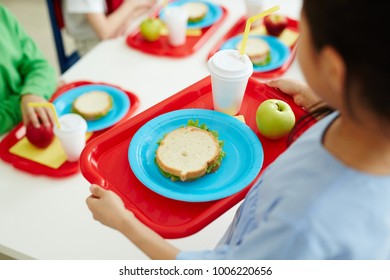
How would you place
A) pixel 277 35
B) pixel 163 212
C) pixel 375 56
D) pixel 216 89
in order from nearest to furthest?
pixel 375 56 → pixel 163 212 → pixel 216 89 → pixel 277 35

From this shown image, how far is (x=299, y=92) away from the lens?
95 cm

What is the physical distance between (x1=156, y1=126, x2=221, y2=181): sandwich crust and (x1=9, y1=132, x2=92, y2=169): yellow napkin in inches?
13.3

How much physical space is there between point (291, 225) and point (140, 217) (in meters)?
0.33

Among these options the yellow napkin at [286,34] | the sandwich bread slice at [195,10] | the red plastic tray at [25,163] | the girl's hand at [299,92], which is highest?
the girl's hand at [299,92]

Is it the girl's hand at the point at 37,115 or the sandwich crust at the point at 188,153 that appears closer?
the sandwich crust at the point at 188,153

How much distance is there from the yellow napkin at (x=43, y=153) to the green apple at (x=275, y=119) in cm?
51

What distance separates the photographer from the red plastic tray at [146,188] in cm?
76

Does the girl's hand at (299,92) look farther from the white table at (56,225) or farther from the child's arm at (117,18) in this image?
the child's arm at (117,18)

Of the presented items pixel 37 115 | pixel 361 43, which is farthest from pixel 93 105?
pixel 361 43

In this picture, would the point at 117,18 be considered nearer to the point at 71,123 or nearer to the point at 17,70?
the point at 17,70

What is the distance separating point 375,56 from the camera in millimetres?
409

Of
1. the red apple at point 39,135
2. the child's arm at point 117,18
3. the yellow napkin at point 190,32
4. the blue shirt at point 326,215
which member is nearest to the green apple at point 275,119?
the blue shirt at point 326,215
